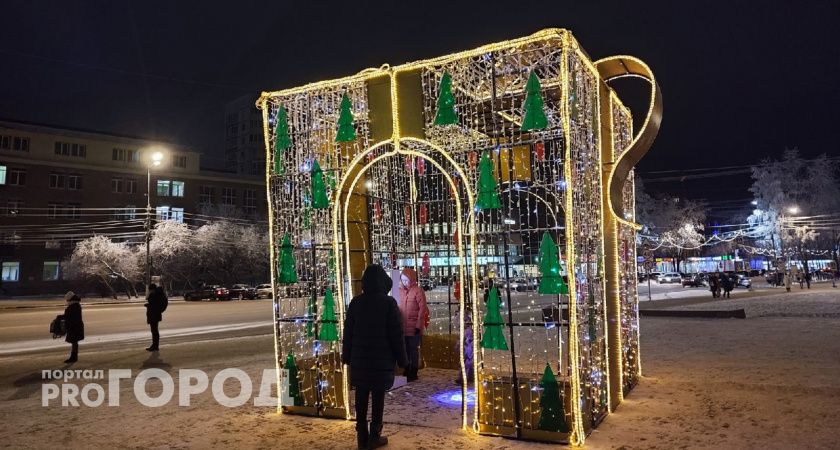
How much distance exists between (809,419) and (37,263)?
49898mm

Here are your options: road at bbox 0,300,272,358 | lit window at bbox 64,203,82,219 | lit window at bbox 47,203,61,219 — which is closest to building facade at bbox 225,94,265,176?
lit window at bbox 64,203,82,219

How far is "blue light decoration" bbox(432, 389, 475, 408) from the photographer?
692 centimetres

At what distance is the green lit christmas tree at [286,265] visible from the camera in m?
6.82

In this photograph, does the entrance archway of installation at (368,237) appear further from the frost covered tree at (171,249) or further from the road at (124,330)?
the frost covered tree at (171,249)

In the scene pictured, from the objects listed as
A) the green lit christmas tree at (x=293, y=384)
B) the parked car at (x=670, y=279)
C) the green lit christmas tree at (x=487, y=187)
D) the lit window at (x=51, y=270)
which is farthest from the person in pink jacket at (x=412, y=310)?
the parked car at (x=670, y=279)

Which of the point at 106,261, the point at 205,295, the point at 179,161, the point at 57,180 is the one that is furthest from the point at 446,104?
the point at 179,161

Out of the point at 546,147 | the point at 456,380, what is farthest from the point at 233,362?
the point at 546,147

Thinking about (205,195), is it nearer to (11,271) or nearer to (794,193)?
(11,271)

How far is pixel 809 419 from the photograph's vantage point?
18.9 feet

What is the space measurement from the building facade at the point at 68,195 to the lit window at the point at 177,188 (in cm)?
7

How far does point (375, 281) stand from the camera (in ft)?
17.0

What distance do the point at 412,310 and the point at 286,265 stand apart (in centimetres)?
219

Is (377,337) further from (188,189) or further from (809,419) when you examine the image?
(188,189)

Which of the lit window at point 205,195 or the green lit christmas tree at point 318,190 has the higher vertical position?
the lit window at point 205,195
